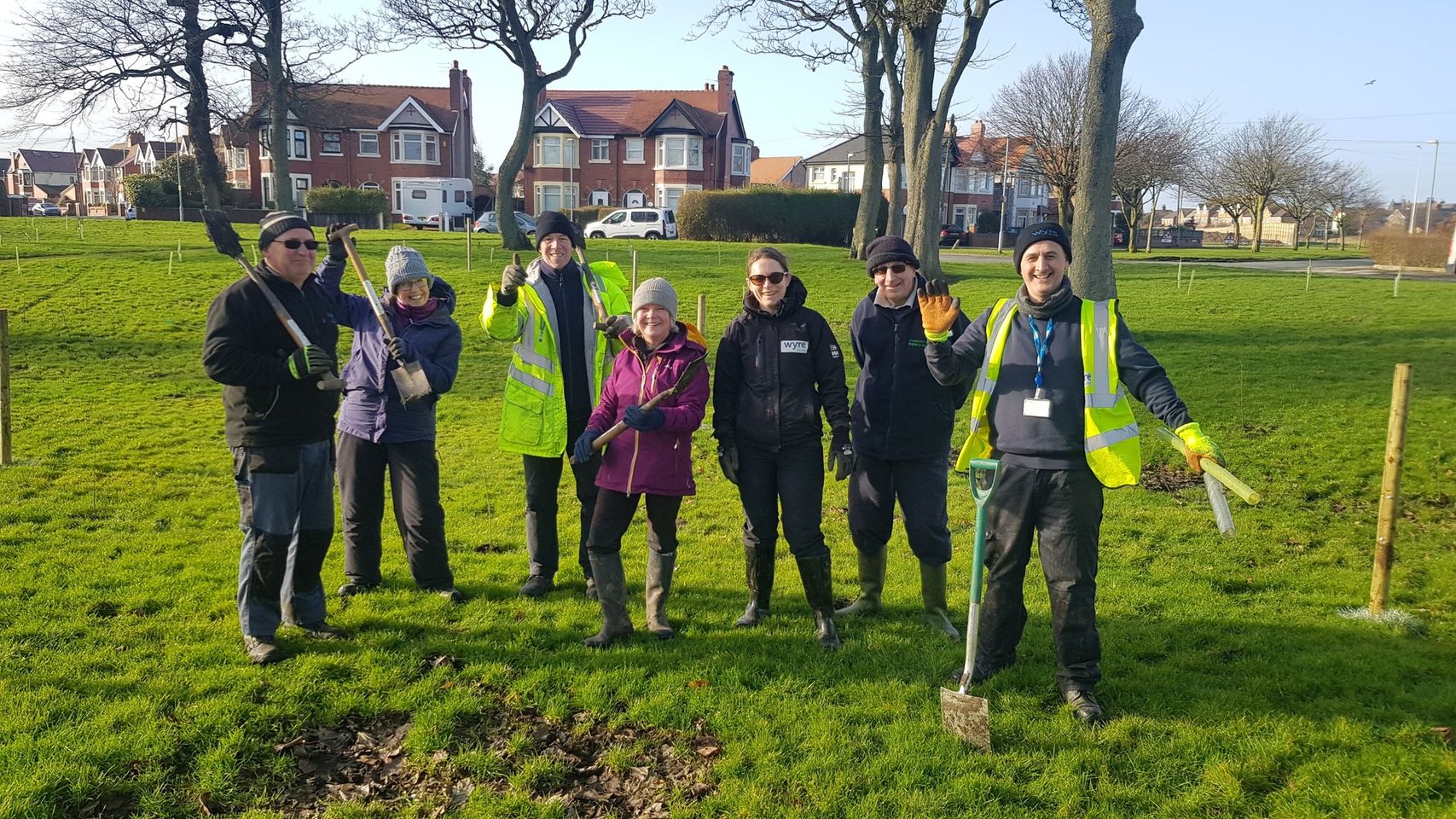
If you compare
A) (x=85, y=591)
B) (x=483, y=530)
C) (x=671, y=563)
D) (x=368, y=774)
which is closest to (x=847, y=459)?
(x=671, y=563)

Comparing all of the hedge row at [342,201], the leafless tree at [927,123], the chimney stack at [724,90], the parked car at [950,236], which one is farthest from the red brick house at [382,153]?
the leafless tree at [927,123]

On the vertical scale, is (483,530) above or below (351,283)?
below

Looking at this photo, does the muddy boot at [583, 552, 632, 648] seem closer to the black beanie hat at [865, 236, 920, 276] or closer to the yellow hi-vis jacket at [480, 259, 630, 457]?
the yellow hi-vis jacket at [480, 259, 630, 457]

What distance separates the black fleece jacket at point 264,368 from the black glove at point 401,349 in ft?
0.97

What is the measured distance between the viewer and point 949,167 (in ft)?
201

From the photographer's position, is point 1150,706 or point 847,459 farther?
point 847,459

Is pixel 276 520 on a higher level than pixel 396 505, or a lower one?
higher

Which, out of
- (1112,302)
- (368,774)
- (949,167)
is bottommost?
(368,774)

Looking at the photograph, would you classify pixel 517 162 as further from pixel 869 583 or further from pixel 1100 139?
pixel 869 583

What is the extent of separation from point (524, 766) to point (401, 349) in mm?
2342

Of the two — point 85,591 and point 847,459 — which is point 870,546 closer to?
point 847,459

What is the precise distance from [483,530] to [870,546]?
3.21m

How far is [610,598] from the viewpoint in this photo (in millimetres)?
5246

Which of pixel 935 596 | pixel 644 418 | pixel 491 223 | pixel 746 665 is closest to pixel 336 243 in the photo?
pixel 644 418
